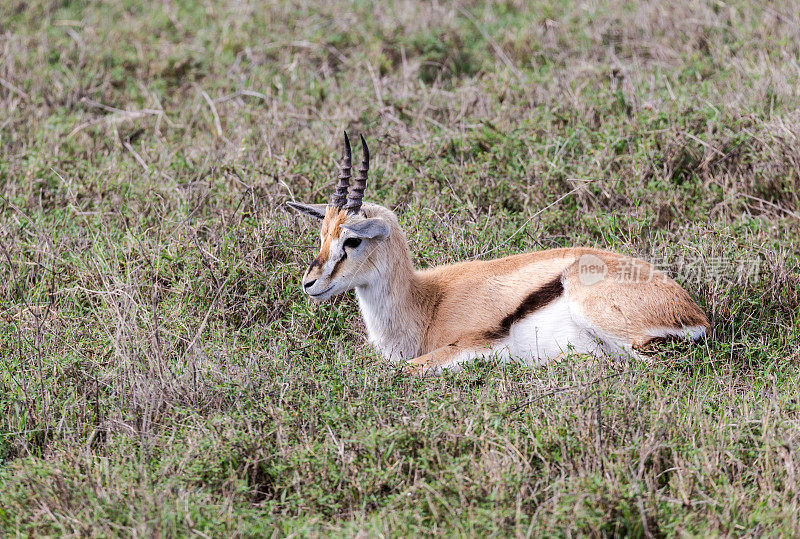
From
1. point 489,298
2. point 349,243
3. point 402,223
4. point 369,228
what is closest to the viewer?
point 369,228

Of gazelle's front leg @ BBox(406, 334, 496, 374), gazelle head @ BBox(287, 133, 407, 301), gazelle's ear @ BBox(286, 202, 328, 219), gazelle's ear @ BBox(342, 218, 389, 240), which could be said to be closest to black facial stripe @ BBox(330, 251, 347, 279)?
gazelle head @ BBox(287, 133, 407, 301)

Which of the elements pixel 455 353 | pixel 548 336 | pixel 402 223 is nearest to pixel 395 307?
pixel 455 353

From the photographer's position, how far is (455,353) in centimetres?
466

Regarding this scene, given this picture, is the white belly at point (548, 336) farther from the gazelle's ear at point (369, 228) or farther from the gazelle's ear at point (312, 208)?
the gazelle's ear at point (312, 208)

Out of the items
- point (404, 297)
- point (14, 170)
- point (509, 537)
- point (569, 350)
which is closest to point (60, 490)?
point (509, 537)

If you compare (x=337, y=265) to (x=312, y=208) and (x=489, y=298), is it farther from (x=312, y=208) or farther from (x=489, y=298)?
(x=489, y=298)

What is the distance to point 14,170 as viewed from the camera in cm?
670

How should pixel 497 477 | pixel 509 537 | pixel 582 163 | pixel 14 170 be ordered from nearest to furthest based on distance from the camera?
pixel 509 537
pixel 497 477
pixel 582 163
pixel 14 170

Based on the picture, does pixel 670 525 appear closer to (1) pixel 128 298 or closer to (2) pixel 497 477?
(2) pixel 497 477

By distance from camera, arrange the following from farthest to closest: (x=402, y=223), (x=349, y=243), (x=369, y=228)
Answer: (x=402, y=223) → (x=349, y=243) → (x=369, y=228)

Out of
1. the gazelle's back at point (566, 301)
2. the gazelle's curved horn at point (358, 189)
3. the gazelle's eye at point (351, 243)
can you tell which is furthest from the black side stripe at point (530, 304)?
the gazelle's curved horn at point (358, 189)

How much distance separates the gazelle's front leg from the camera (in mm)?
4602

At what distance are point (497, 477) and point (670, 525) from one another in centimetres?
66

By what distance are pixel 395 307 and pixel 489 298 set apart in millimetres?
526
